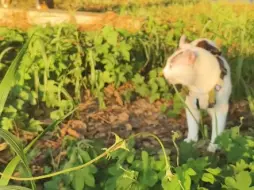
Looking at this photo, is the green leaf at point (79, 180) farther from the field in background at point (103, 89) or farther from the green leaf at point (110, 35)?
the green leaf at point (110, 35)

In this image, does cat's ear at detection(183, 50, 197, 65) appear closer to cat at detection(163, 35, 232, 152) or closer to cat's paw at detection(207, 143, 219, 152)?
cat at detection(163, 35, 232, 152)

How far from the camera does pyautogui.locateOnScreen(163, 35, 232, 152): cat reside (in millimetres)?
3131

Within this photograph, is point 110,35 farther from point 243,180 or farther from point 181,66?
point 243,180

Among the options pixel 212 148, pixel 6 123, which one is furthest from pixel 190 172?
pixel 6 123

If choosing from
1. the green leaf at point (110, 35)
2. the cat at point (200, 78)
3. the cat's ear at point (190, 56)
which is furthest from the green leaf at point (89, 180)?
the green leaf at point (110, 35)

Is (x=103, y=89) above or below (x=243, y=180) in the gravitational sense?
below

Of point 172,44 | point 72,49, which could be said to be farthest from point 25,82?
point 172,44

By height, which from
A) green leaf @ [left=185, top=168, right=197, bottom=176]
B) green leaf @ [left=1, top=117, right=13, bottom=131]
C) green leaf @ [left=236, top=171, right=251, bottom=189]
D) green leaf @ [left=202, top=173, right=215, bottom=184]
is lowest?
green leaf @ [left=1, top=117, right=13, bottom=131]

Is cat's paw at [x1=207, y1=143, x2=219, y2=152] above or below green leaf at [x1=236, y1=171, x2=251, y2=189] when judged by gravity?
below

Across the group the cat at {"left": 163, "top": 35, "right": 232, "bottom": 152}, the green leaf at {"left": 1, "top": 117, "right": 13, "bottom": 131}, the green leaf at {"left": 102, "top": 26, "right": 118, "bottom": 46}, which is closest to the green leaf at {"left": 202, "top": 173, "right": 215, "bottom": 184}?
A: the cat at {"left": 163, "top": 35, "right": 232, "bottom": 152}

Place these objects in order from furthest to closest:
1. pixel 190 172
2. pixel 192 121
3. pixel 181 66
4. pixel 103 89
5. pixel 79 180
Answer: pixel 103 89
pixel 192 121
pixel 181 66
pixel 79 180
pixel 190 172

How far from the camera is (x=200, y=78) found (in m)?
3.27

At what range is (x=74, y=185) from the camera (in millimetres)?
2205

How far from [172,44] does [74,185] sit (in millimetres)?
2626
